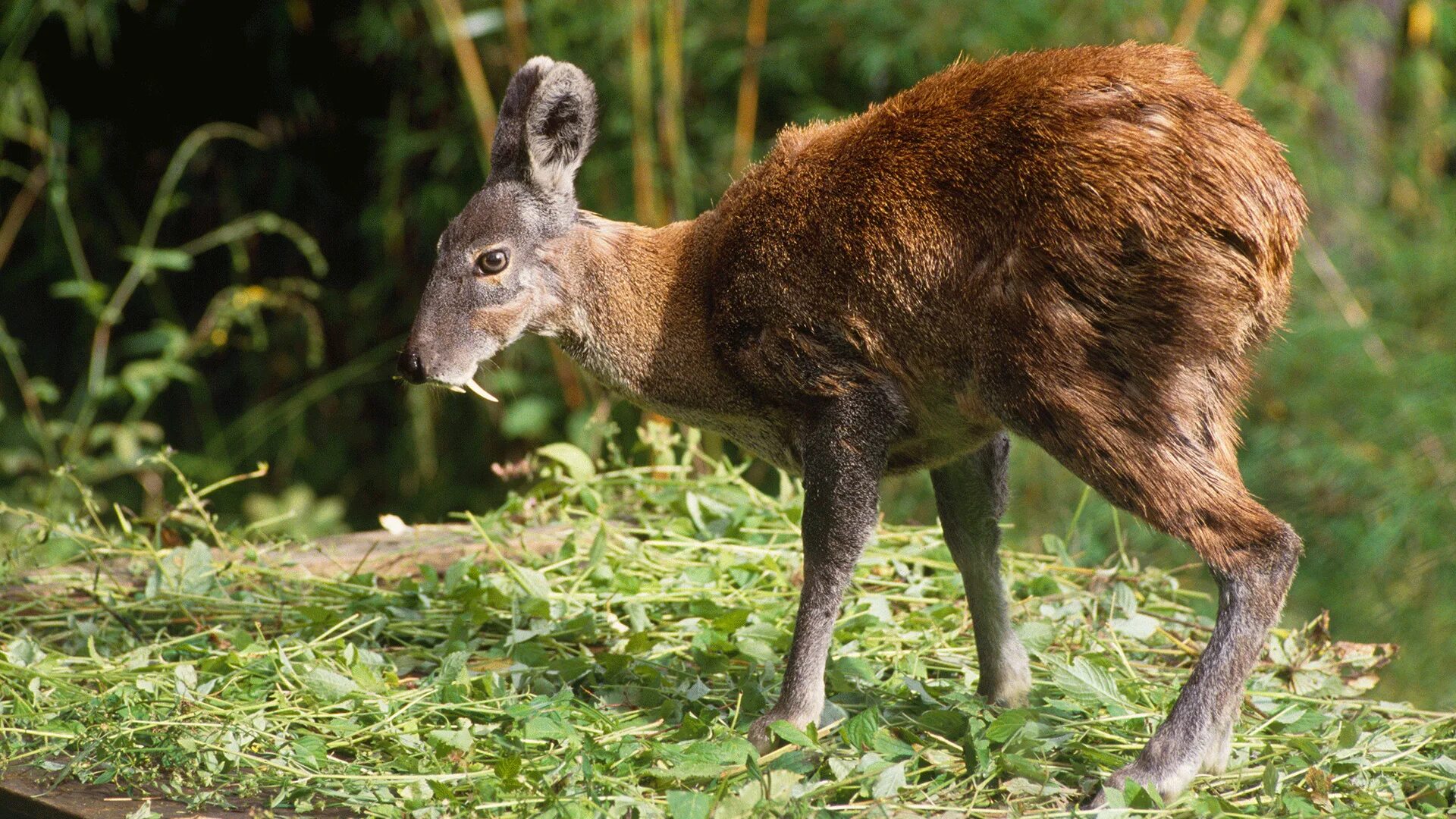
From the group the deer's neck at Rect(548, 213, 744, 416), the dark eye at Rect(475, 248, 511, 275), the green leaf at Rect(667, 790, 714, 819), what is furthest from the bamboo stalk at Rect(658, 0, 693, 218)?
the green leaf at Rect(667, 790, 714, 819)

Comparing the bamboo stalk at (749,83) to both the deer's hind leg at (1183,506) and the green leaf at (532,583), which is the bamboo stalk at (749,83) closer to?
the green leaf at (532,583)

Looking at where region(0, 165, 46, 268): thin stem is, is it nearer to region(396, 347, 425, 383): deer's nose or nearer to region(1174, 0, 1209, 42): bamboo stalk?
region(396, 347, 425, 383): deer's nose

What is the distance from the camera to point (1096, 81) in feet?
10.6

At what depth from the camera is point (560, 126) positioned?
12.9 feet

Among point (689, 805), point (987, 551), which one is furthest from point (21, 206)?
point (689, 805)

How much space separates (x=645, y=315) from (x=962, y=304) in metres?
0.93

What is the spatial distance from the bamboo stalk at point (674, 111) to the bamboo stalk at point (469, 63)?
2.53ft

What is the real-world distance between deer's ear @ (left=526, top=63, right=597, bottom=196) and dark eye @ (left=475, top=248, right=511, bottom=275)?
0.21 metres

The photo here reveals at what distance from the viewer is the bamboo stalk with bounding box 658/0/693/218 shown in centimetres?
638

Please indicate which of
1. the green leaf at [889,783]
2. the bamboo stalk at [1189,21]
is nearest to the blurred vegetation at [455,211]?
the bamboo stalk at [1189,21]

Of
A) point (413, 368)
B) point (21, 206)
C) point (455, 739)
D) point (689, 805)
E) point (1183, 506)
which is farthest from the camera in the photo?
point (21, 206)

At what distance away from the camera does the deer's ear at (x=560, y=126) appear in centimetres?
383

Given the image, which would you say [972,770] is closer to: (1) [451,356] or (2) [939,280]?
(2) [939,280]

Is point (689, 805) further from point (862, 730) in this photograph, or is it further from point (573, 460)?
point (573, 460)
